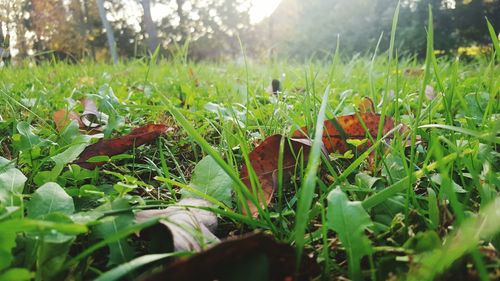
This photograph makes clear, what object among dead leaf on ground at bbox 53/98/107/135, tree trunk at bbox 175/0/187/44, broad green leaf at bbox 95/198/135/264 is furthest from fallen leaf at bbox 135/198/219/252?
tree trunk at bbox 175/0/187/44

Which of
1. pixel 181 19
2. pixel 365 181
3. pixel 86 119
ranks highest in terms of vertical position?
pixel 181 19

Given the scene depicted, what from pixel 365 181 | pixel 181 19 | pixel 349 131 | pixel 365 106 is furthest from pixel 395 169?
pixel 181 19

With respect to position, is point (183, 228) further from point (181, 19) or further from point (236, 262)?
point (181, 19)

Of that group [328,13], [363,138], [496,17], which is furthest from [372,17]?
[363,138]

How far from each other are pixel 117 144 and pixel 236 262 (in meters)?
0.59

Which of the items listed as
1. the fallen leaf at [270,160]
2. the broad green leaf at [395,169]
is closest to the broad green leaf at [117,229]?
the fallen leaf at [270,160]

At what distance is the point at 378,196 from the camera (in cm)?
56

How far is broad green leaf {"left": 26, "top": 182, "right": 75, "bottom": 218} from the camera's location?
0.56 m

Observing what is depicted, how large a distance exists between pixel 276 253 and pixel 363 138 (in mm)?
537

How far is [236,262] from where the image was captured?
0.39m

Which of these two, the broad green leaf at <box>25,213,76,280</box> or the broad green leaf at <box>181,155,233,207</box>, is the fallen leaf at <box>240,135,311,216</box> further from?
the broad green leaf at <box>25,213,76,280</box>

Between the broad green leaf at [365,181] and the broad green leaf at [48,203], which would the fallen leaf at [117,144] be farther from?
the broad green leaf at [365,181]

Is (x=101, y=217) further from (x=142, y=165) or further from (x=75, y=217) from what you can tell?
(x=142, y=165)

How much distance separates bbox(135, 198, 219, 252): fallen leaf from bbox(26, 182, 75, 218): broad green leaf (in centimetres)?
11
